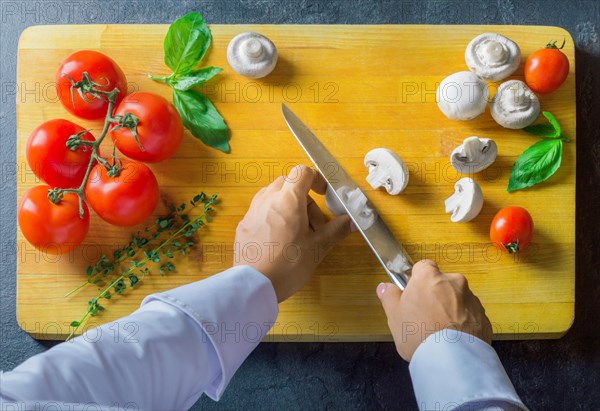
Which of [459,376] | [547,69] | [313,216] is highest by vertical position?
[547,69]

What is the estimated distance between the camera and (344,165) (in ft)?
4.20

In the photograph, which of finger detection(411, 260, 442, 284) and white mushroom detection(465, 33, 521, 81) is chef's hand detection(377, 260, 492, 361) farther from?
white mushroom detection(465, 33, 521, 81)

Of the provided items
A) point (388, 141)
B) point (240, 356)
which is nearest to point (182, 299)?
point (240, 356)

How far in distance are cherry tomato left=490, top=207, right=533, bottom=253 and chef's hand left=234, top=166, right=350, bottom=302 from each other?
1.04 ft

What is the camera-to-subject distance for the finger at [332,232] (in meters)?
1.22

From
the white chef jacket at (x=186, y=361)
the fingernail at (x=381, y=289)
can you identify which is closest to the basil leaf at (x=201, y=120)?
the white chef jacket at (x=186, y=361)

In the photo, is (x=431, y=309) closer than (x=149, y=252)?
Yes

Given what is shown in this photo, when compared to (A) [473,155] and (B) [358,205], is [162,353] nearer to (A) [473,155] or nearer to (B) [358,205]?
(B) [358,205]

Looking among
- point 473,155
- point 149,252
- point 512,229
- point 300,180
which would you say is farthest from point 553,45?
point 149,252

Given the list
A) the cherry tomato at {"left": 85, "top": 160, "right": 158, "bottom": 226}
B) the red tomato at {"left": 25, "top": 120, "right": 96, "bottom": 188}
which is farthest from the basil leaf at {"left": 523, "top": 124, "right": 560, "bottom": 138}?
the red tomato at {"left": 25, "top": 120, "right": 96, "bottom": 188}

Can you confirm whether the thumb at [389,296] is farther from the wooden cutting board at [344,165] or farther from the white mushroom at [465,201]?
the white mushroom at [465,201]

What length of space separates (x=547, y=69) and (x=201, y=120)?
29.1 inches

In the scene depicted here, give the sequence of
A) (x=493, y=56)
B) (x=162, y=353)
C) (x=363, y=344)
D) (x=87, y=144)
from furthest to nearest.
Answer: (x=363, y=344)
(x=493, y=56)
(x=87, y=144)
(x=162, y=353)

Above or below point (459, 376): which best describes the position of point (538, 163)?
above
